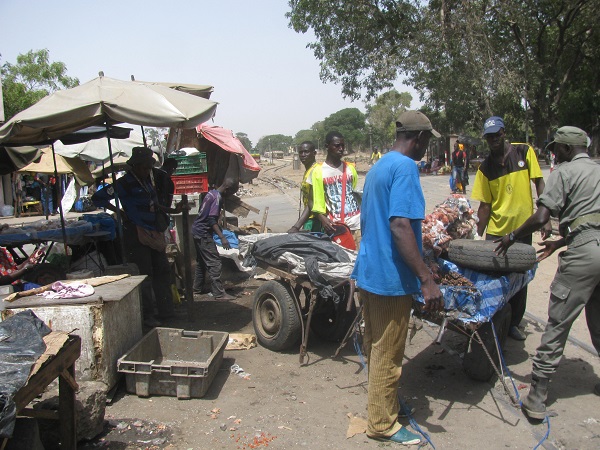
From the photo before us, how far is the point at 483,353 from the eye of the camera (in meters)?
4.18

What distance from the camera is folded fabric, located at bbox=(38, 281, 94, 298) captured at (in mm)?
4129

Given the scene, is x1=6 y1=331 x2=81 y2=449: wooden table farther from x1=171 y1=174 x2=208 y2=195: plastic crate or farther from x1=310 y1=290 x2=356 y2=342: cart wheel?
x1=171 y1=174 x2=208 y2=195: plastic crate

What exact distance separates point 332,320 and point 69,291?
2.57m

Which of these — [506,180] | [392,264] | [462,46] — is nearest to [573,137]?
[506,180]

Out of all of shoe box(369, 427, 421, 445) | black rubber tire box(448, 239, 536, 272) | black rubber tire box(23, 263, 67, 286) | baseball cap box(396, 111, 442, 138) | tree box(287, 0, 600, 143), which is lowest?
shoe box(369, 427, 421, 445)

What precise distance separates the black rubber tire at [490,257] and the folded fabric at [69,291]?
9.94 ft

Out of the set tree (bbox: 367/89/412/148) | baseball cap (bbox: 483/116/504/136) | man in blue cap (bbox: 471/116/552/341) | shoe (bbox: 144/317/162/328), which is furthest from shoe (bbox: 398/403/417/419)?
tree (bbox: 367/89/412/148)

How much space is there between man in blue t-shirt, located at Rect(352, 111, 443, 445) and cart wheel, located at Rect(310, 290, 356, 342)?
154cm

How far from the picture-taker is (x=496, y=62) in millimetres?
20578

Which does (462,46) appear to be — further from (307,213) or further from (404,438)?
(404,438)

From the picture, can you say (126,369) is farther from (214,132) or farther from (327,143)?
(214,132)

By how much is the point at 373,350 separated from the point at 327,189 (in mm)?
2573

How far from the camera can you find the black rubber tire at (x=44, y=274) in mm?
6676

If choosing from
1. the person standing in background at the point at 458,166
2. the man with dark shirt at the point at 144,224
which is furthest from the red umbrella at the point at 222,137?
the person standing in background at the point at 458,166
